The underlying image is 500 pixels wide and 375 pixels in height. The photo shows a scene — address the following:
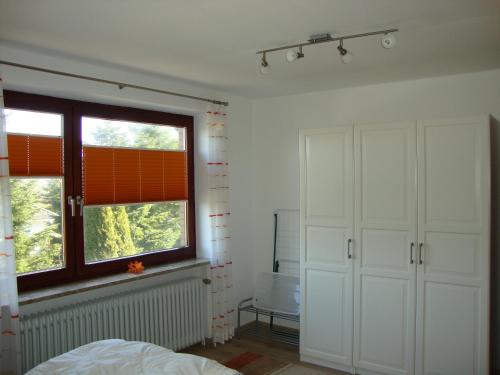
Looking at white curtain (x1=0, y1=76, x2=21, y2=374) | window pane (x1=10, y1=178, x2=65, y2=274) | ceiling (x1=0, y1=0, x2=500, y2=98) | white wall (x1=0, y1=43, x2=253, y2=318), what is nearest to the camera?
ceiling (x1=0, y1=0, x2=500, y2=98)

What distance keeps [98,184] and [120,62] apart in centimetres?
102

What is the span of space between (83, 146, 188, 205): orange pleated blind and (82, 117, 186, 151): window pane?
64 mm

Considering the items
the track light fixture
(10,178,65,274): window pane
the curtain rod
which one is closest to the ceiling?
the track light fixture

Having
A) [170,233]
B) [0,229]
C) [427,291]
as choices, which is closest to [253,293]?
[170,233]

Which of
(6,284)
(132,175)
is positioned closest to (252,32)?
(132,175)

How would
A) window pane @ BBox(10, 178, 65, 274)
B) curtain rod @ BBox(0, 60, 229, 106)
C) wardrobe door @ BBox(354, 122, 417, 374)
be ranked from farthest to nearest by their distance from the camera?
1. wardrobe door @ BBox(354, 122, 417, 374)
2. window pane @ BBox(10, 178, 65, 274)
3. curtain rod @ BBox(0, 60, 229, 106)

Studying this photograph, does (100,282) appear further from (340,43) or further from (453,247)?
(453,247)

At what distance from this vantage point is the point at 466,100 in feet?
12.3

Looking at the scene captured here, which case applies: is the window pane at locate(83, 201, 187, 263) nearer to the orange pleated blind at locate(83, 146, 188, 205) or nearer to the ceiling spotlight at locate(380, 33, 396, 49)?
the orange pleated blind at locate(83, 146, 188, 205)

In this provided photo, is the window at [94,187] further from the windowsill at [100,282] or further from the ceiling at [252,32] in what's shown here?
the ceiling at [252,32]

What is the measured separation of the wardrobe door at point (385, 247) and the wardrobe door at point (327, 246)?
9 centimetres

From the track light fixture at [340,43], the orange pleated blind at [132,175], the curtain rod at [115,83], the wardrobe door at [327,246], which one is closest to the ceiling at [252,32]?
the track light fixture at [340,43]

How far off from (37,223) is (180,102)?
5.41 ft

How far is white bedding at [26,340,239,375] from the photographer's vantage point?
229 centimetres
